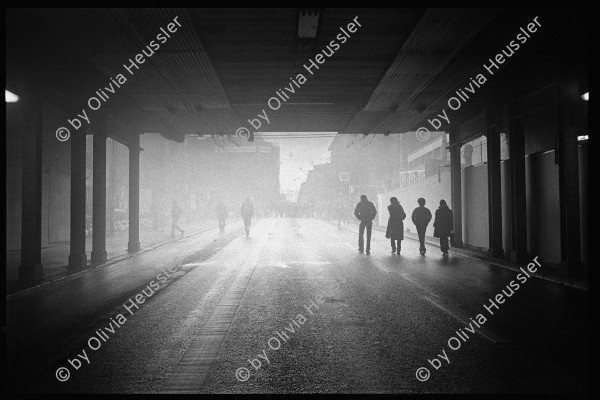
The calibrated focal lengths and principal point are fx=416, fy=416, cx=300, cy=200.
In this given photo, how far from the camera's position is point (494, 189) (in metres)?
12.9

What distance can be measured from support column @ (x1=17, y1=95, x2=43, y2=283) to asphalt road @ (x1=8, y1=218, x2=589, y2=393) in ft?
3.05

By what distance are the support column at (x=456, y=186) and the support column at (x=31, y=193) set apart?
13408 mm

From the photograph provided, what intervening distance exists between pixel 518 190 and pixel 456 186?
4.55 meters

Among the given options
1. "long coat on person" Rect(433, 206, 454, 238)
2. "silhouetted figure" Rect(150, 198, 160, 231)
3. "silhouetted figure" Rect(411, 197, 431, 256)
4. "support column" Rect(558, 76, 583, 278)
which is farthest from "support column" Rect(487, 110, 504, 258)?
"silhouetted figure" Rect(150, 198, 160, 231)

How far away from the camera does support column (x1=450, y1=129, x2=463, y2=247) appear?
1574cm

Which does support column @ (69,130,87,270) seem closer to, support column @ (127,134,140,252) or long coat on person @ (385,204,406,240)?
support column @ (127,134,140,252)

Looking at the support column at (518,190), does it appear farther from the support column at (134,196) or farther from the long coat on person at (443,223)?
the support column at (134,196)

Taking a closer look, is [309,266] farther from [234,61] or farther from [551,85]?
[551,85]

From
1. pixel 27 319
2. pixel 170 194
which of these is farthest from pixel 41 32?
pixel 170 194

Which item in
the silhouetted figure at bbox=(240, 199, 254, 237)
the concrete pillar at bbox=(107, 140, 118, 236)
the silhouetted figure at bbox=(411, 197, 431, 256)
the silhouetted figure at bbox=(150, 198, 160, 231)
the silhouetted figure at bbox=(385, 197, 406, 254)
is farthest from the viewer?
the silhouetted figure at bbox=(150, 198, 160, 231)

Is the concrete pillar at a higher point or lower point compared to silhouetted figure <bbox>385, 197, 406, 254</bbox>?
higher

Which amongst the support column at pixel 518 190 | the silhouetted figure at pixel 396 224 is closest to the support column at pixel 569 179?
the support column at pixel 518 190

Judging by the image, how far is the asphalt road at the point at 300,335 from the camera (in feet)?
12.5

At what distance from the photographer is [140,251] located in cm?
1560
